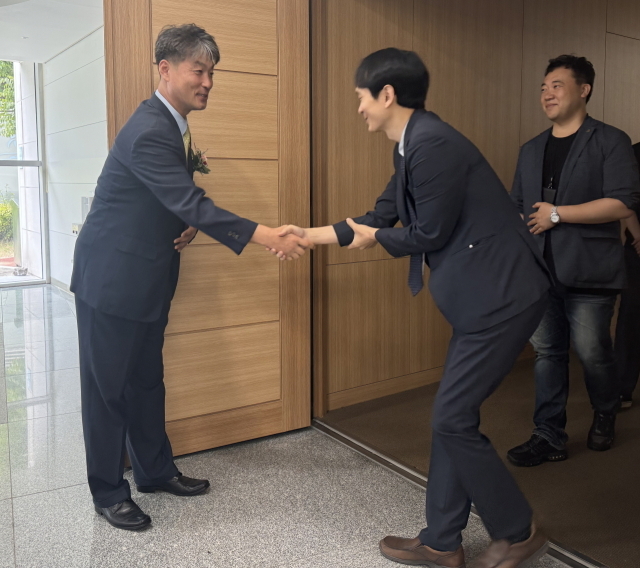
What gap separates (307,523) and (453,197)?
56.0 inches

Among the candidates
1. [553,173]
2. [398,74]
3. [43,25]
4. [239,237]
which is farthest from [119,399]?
[43,25]

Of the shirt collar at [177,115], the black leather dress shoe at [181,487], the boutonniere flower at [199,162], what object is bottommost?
the black leather dress shoe at [181,487]

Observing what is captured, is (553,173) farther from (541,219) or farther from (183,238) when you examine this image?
(183,238)

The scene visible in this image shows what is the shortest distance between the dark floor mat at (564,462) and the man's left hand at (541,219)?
0.86 metres

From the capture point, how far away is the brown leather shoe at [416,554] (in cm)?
217

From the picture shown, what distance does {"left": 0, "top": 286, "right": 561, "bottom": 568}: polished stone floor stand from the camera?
229cm

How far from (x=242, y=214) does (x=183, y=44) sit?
0.96m

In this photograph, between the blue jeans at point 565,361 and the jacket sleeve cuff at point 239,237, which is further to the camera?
the blue jeans at point 565,361

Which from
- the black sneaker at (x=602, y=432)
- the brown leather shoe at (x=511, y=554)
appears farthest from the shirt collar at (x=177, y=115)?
the black sneaker at (x=602, y=432)

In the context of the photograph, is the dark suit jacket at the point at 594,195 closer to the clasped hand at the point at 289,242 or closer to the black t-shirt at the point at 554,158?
the black t-shirt at the point at 554,158

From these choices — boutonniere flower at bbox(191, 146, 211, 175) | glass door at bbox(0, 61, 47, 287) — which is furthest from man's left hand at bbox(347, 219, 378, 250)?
glass door at bbox(0, 61, 47, 287)

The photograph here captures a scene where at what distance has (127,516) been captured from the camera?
97.9 inches

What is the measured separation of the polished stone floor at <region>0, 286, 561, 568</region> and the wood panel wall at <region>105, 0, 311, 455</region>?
28 cm

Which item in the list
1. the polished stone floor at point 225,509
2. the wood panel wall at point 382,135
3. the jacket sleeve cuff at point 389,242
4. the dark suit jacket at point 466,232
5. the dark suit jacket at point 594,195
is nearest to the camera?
the dark suit jacket at point 466,232
